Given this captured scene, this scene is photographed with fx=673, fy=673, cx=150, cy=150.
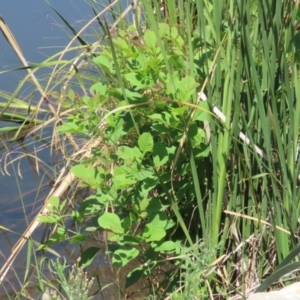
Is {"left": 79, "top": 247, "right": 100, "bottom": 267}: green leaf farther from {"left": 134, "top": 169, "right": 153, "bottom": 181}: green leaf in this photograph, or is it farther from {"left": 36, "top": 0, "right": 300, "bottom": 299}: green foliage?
{"left": 134, "top": 169, "right": 153, "bottom": 181}: green leaf

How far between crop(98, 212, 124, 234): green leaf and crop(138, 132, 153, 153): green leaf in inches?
7.1

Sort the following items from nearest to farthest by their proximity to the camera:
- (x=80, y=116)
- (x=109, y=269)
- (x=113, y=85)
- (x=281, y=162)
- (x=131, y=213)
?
(x=281, y=162) → (x=131, y=213) → (x=80, y=116) → (x=113, y=85) → (x=109, y=269)

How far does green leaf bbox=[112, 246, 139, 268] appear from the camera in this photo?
1667 millimetres

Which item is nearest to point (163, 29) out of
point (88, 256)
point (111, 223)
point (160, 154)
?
point (160, 154)

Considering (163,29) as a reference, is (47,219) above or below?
below

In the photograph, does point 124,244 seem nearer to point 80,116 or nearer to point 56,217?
point 56,217

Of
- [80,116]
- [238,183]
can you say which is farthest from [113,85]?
[238,183]

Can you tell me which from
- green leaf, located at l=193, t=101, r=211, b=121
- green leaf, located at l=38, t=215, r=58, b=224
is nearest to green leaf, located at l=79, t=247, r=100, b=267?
green leaf, located at l=38, t=215, r=58, b=224

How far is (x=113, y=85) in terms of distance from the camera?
2096 mm

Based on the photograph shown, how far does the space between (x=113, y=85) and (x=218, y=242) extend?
2.09 ft

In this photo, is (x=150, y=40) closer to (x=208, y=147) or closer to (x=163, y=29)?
(x=163, y=29)

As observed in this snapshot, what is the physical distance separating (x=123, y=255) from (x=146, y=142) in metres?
0.29

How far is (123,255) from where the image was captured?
1.68 meters

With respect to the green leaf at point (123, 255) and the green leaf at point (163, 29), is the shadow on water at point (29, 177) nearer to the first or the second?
the green leaf at point (123, 255)
